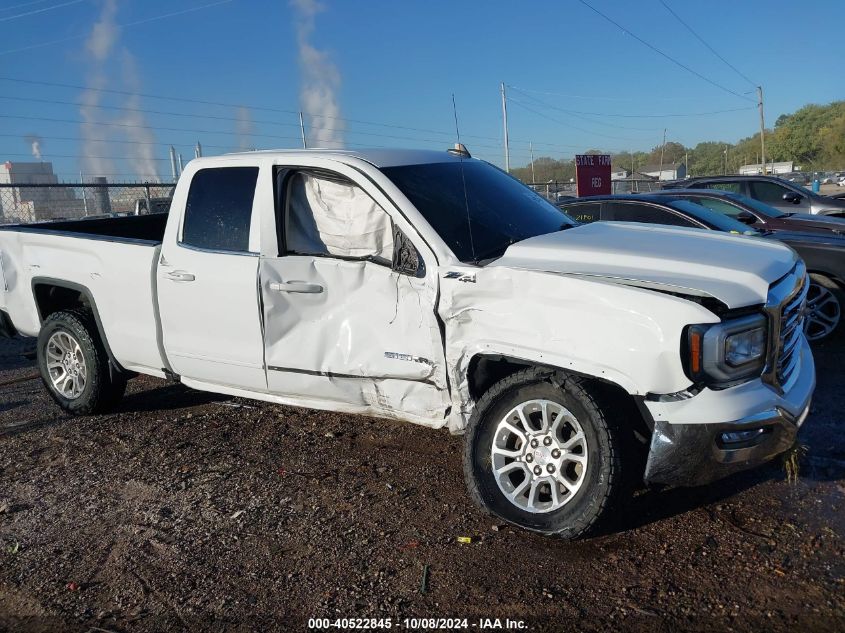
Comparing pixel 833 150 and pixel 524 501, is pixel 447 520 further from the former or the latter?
pixel 833 150

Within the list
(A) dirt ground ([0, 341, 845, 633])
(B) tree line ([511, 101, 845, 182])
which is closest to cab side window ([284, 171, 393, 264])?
(A) dirt ground ([0, 341, 845, 633])

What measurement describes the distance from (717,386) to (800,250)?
462cm

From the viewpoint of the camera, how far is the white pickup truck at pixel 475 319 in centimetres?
324

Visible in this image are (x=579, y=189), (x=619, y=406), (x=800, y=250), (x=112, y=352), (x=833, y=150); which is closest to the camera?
(x=619, y=406)

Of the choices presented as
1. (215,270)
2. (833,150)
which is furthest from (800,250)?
(833,150)

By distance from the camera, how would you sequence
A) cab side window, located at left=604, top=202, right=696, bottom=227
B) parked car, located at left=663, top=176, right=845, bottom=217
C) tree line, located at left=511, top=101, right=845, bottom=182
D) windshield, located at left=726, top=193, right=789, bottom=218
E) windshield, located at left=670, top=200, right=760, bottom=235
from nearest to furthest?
windshield, located at left=670, top=200, right=760, bottom=235 → cab side window, located at left=604, top=202, right=696, bottom=227 → windshield, located at left=726, top=193, right=789, bottom=218 → parked car, located at left=663, top=176, right=845, bottom=217 → tree line, located at left=511, top=101, right=845, bottom=182

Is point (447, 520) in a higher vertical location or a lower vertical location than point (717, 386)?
lower

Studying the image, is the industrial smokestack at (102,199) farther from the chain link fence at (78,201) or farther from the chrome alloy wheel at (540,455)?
the chrome alloy wheel at (540,455)

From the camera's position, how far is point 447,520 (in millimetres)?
3836

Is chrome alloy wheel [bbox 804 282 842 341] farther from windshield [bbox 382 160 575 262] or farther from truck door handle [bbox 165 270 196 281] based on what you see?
truck door handle [bbox 165 270 196 281]

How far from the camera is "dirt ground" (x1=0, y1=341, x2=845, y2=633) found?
3049mm

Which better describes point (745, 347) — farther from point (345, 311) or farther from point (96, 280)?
point (96, 280)

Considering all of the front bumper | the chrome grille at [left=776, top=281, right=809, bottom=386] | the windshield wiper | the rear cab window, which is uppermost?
the rear cab window

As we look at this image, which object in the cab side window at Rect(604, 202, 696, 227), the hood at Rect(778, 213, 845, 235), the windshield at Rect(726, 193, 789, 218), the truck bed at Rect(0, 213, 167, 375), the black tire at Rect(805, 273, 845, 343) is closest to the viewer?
the truck bed at Rect(0, 213, 167, 375)
